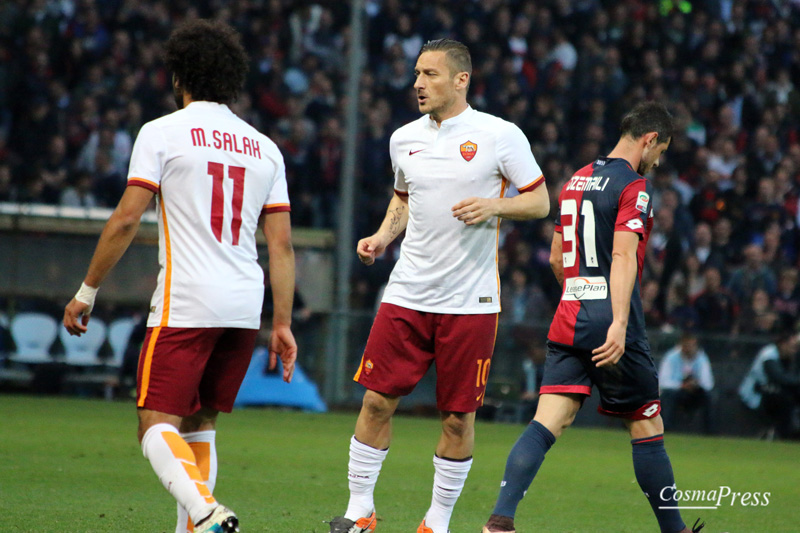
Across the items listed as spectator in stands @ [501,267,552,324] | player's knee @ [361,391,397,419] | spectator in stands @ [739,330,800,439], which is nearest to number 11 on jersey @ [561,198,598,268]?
player's knee @ [361,391,397,419]

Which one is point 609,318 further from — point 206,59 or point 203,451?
point 206,59

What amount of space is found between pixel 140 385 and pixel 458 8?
46.4ft

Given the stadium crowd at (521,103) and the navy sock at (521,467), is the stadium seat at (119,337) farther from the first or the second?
the navy sock at (521,467)

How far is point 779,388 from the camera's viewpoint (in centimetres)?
1174

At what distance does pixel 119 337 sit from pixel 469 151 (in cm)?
872

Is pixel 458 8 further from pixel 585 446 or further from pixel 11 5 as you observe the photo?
pixel 585 446

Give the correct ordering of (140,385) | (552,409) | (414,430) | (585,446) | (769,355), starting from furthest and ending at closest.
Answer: (769,355), (414,430), (585,446), (552,409), (140,385)

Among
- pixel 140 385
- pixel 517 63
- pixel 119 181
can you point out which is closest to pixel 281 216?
pixel 140 385

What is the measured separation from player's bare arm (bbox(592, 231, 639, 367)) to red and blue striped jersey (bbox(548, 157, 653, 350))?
0.06 m

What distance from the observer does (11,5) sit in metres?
16.2

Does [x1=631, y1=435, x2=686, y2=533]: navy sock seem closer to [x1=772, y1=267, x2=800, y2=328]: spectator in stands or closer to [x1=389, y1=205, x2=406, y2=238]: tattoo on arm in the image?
[x1=389, y1=205, x2=406, y2=238]: tattoo on arm

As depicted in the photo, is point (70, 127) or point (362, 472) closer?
point (362, 472)

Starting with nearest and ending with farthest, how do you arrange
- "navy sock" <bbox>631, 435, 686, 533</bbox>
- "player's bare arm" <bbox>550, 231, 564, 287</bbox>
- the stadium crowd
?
"navy sock" <bbox>631, 435, 686, 533</bbox> → "player's bare arm" <bbox>550, 231, 564, 287</bbox> → the stadium crowd

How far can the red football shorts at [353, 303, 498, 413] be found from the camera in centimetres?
482
